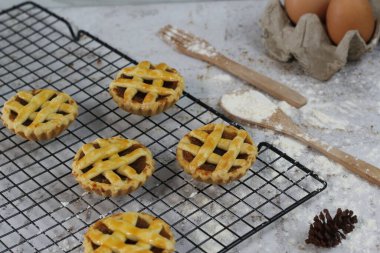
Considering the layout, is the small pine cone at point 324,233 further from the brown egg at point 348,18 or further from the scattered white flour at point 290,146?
the brown egg at point 348,18

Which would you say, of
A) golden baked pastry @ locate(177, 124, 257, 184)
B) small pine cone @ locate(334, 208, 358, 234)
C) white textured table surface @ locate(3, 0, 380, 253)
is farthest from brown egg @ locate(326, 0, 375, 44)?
small pine cone @ locate(334, 208, 358, 234)

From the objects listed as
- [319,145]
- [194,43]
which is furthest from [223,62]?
[319,145]

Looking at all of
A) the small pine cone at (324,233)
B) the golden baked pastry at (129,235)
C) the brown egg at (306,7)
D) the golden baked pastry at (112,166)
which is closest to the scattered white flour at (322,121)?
the brown egg at (306,7)

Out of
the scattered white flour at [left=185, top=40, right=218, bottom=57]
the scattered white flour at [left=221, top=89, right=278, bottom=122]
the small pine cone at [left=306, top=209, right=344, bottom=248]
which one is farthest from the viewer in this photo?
the scattered white flour at [left=185, top=40, right=218, bottom=57]

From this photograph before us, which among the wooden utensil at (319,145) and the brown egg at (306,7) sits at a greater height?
the brown egg at (306,7)

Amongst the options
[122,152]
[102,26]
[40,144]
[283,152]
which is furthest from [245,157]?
[102,26]

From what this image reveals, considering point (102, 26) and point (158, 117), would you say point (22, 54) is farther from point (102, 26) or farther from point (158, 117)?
point (158, 117)

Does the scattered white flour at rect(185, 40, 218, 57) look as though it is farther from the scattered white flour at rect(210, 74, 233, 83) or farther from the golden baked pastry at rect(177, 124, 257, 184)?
the golden baked pastry at rect(177, 124, 257, 184)

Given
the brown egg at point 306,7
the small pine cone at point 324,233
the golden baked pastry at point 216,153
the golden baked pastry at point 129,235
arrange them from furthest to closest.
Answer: the brown egg at point 306,7, the golden baked pastry at point 216,153, the small pine cone at point 324,233, the golden baked pastry at point 129,235
